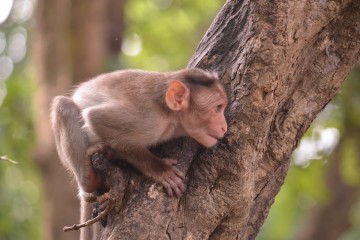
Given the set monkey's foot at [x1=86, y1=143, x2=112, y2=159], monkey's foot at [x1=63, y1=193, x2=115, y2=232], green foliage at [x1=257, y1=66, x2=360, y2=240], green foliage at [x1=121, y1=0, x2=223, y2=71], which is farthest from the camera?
green foliage at [x1=121, y1=0, x2=223, y2=71]

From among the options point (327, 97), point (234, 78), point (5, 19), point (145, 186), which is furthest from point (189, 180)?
point (5, 19)

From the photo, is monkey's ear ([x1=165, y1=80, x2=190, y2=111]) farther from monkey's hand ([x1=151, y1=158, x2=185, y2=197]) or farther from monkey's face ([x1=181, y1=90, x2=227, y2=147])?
monkey's hand ([x1=151, y1=158, x2=185, y2=197])

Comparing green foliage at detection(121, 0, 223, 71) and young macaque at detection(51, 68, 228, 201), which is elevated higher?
green foliage at detection(121, 0, 223, 71)

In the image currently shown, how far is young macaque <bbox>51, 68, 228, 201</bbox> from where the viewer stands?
4.72 metres

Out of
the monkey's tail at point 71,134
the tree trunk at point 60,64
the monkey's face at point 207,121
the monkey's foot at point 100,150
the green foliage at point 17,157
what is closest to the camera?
the monkey's face at point 207,121

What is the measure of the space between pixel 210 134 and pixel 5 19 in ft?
29.6

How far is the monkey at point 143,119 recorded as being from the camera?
15.5ft

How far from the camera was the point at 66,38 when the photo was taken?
982 centimetres

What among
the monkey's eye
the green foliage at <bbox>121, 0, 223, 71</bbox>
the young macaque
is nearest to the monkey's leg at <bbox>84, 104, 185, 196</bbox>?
the young macaque

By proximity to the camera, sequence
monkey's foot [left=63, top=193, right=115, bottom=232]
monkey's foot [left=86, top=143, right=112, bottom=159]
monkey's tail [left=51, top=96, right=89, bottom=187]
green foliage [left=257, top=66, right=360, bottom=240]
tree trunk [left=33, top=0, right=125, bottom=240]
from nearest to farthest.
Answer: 1. monkey's foot [left=63, top=193, right=115, bottom=232]
2. monkey's foot [left=86, top=143, right=112, bottom=159]
3. monkey's tail [left=51, top=96, right=89, bottom=187]
4. tree trunk [left=33, top=0, right=125, bottom=240]
5. green foliage [left=257, top=66, right=360, bottom=240]

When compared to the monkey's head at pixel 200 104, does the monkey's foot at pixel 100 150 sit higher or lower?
lower

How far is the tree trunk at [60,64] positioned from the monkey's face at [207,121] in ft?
13.9

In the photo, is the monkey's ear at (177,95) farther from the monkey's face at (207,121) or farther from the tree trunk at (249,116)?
the tree trunk at (249,116)

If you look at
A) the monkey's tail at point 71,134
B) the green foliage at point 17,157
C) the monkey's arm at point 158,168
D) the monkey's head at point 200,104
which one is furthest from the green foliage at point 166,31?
the monkey's arm at point 158,168
